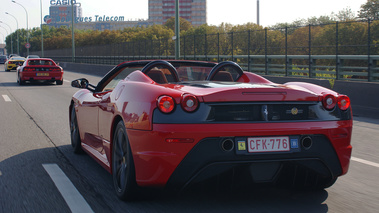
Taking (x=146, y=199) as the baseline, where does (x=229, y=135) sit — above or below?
above

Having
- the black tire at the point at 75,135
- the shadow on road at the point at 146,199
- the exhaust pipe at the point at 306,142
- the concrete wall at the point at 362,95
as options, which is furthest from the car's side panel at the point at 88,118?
the concrete wall at the point at 362,95

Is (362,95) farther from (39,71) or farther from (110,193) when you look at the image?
(39,71)

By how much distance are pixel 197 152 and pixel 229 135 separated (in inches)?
10.4

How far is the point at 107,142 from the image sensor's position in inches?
200

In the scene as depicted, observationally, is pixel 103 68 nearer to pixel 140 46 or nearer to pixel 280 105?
pixel 140 46

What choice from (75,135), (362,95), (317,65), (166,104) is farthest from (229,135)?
(317,65)

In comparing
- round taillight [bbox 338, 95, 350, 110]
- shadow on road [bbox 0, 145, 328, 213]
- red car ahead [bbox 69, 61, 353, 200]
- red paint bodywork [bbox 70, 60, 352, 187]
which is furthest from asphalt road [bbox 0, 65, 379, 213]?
round taillight [bbox 338, 95, 350, 110]

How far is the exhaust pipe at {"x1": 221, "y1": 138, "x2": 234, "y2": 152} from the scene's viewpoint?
399 cm

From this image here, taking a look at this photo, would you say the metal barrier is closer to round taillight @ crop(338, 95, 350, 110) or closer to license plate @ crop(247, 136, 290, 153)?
round taillight @ crop(338, 95, 350, 110)

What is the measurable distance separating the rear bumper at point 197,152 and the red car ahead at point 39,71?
21.8 m

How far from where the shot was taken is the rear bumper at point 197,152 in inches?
156

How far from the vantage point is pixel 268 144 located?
13.3 ft

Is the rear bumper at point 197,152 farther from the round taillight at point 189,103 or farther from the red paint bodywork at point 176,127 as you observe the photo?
the round taillight at point 189,103

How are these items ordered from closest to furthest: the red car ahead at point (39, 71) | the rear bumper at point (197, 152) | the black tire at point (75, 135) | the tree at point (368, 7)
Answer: the rear bumper at point (197, 152) → the black tire at point (75, 135) → the red car ahead at point (39, 71) → the tree at point (368, 7)
